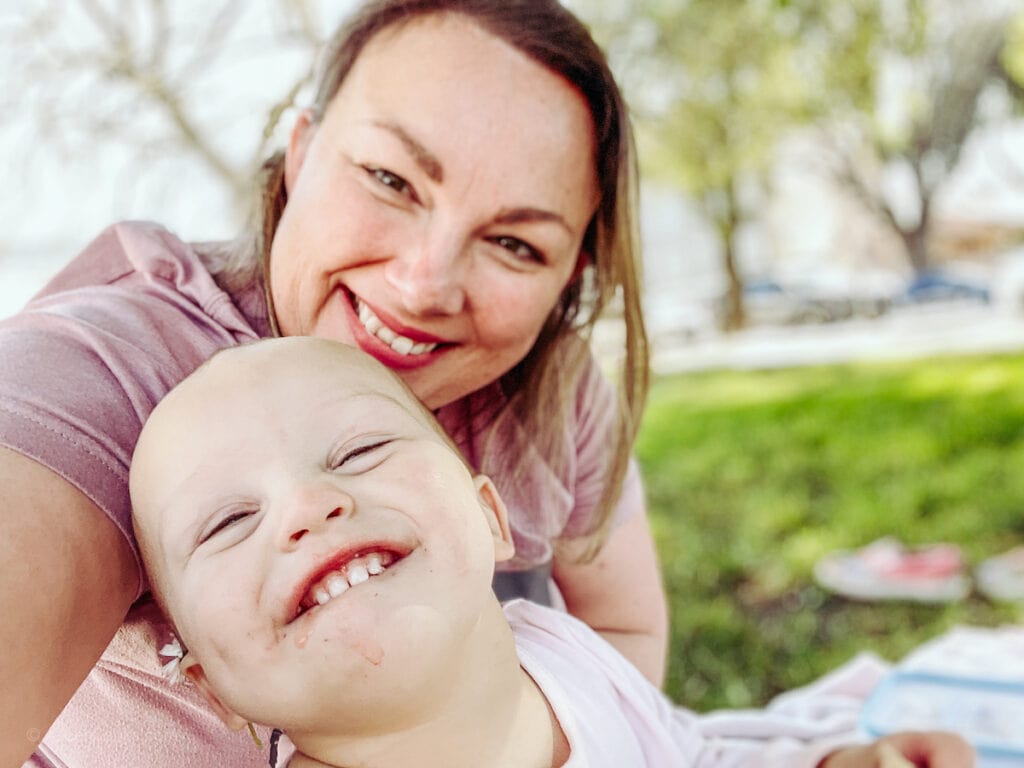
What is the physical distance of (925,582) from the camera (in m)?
4.02

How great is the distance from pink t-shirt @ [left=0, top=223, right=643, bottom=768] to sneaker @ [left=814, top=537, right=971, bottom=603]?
2756 millimetres

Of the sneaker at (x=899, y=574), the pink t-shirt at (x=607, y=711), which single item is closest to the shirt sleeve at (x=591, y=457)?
the pink t-shirt at (x=607, y=711)

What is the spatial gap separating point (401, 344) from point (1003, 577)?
3.17 m

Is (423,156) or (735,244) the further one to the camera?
(735,244)

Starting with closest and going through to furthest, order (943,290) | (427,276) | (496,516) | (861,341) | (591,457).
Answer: (496,516) → (427,276) → (591,457) → (861,341) → (943,290)

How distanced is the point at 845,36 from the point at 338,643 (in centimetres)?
1329

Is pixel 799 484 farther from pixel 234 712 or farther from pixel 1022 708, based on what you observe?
pixel 234 712

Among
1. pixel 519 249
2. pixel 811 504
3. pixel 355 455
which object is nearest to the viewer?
pixel 355 455

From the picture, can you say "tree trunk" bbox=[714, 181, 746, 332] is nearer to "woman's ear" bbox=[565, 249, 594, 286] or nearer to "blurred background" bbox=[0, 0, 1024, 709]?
"blurred background" bbox=[0, 0, 1024, 709]

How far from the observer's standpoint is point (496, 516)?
4.43 feet

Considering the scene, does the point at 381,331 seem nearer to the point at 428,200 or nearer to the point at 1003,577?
the point at 428,200

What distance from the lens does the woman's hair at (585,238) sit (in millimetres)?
1600

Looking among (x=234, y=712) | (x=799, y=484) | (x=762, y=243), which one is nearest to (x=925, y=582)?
(x=799, y=484)

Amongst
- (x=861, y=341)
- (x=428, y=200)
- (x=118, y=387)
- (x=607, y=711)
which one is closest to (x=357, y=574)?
(x=118, y=387)
